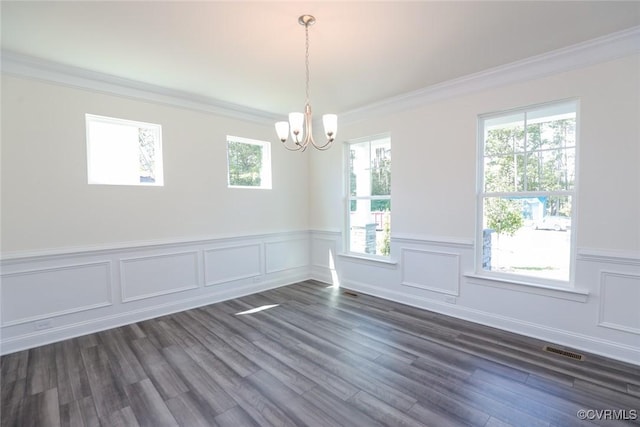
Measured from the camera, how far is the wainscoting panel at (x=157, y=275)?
346 centimetres

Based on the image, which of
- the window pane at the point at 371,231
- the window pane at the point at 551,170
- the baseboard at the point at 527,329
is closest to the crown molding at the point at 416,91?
the window pane at the point at 551,170

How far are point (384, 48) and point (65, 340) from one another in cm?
419

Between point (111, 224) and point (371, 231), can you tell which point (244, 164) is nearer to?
point (111, 224)

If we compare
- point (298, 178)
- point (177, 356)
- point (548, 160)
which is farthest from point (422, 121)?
point (177, 356)

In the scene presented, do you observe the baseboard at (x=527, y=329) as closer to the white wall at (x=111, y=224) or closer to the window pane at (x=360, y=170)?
the window pane at (x=360, y=170)

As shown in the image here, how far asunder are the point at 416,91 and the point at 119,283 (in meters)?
4.15

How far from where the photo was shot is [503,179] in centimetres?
325

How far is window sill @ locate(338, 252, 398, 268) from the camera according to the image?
4135mm

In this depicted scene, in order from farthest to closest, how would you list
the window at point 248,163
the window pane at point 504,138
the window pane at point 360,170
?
the window pane at point 360,170 → the window at point 248,163 → the window pane at point 504,138

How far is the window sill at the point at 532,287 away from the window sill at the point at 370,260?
38.2 inches

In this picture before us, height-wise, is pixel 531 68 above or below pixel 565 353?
above

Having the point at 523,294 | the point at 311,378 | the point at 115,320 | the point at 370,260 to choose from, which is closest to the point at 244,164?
the point at 370,260

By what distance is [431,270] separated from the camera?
3.74 m

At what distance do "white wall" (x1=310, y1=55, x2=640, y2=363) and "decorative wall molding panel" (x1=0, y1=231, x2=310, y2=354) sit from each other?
157 centimetres
